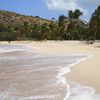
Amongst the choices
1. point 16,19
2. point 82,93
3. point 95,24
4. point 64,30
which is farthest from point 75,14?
point 82,93

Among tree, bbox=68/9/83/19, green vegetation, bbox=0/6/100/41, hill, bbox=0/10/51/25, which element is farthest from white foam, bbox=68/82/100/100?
hill, bbox=0/10/51/25

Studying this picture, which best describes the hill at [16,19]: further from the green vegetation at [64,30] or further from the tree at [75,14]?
the tree at [75,14]

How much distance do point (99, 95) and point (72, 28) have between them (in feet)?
251

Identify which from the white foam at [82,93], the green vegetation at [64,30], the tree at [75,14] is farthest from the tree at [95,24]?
the white foam at [82,93]


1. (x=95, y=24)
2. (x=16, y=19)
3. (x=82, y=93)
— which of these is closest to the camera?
(x=82, y=93)

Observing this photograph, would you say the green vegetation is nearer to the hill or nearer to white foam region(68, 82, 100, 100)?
the hill

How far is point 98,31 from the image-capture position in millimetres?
74188

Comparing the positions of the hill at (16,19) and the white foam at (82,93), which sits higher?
the hill at (16,19)

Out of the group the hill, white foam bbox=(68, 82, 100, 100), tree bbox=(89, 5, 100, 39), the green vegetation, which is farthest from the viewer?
the hill

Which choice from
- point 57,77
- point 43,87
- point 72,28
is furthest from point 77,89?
point 72,28

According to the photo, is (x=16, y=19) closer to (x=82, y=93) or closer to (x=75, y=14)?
(x=75, y=14)

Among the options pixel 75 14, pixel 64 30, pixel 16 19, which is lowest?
pixel 64 30

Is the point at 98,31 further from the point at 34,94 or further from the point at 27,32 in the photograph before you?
the point at 34,94

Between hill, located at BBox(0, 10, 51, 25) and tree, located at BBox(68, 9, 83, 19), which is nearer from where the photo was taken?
tree, located at BBox(68, 9, 83, 19)
